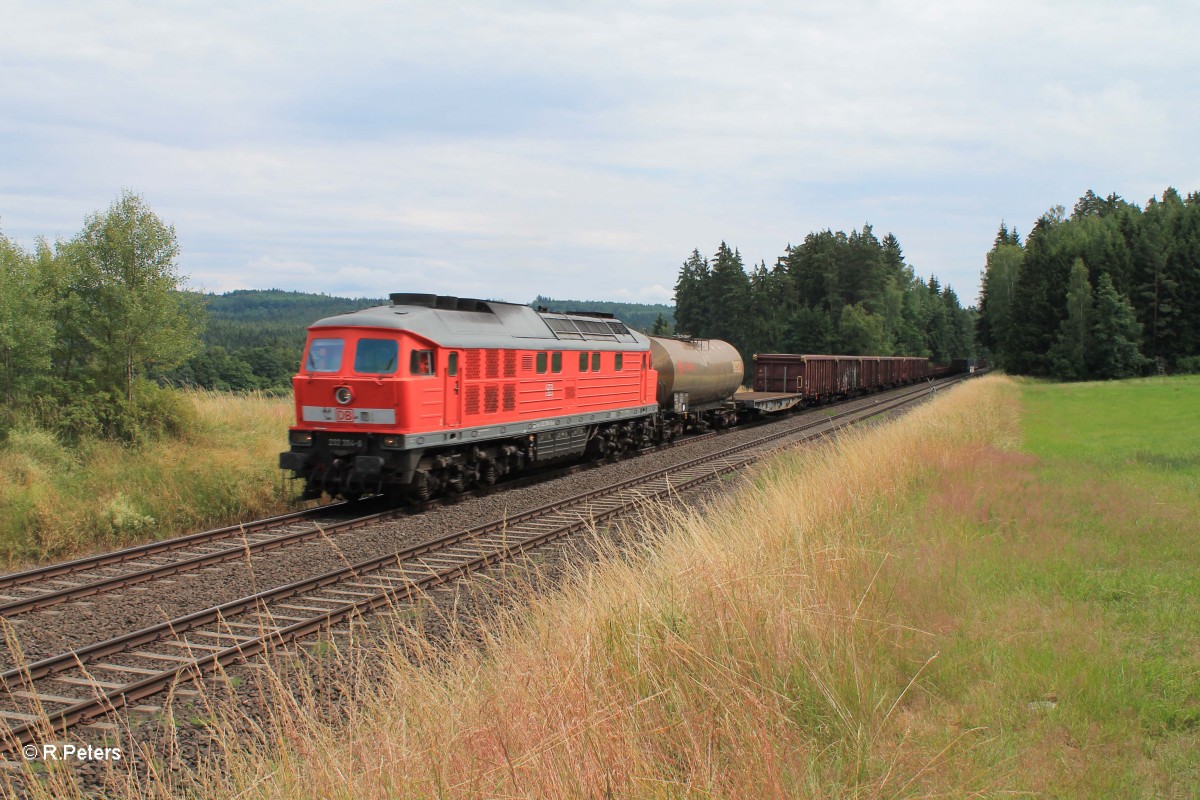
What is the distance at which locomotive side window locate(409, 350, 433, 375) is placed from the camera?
47.0 feet

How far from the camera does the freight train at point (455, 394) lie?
560 inches

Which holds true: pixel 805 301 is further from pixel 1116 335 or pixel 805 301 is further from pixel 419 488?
pixel 419 488

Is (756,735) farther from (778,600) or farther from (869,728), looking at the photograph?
(778,600)

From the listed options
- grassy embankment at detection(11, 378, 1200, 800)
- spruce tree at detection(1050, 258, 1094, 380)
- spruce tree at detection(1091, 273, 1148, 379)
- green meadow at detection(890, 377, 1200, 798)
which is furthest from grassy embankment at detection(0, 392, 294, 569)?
spruce tree at detection(1050, 258, 1094, 380)

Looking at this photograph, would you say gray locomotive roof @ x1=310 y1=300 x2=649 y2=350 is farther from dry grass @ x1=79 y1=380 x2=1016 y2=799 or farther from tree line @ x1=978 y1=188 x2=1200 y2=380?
tree line @ x1=978 y1=188 x2=1200 y2=380

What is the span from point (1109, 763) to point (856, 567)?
3051 mm

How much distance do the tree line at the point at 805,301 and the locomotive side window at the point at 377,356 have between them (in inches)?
2992

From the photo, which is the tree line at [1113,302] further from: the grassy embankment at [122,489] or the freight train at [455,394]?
the grassy embankment at [122,489]

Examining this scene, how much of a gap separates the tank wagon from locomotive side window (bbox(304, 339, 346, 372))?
0.02m

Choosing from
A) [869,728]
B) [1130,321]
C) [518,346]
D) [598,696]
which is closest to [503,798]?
[598,696]

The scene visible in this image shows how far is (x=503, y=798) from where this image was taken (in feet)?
11.8

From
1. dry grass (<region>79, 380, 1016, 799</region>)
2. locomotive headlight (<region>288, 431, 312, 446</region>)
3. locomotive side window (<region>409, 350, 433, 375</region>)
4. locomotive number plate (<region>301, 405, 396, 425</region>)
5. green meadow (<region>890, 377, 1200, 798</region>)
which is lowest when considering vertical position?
green meadow (<region>890, 377, 1200, 798</region>)

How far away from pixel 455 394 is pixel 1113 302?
69735mm

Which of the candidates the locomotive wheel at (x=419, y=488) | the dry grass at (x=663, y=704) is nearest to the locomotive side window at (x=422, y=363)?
the locomotive wheel at (x=419, y=488)
